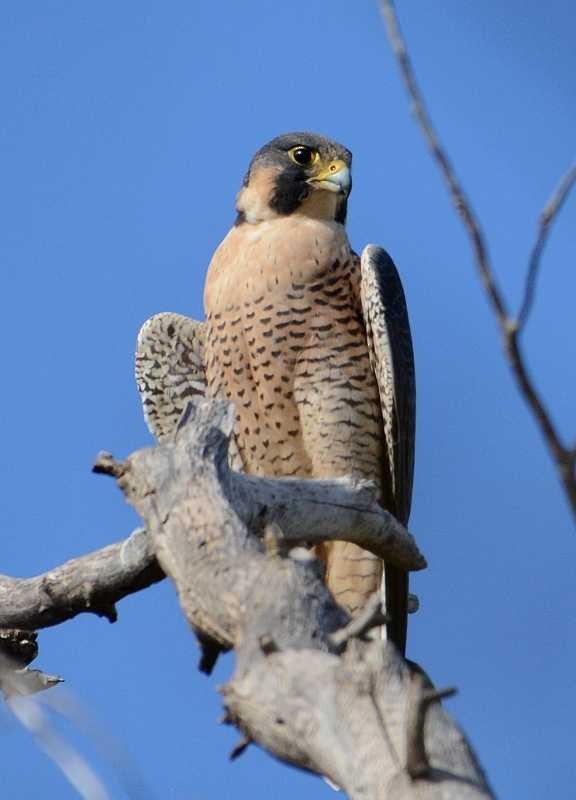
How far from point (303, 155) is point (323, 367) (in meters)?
1.07

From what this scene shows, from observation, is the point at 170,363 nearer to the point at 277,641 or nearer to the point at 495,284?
the point at 277,641

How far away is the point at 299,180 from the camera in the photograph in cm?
609

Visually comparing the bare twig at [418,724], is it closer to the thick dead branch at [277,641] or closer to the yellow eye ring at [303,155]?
the thick dead branch at [277,641]

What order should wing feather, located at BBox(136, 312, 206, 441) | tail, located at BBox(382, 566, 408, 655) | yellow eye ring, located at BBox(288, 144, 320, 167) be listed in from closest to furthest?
tail, located at BBox(382, 566, 408, 655), yellow eye ring, located at BBox(288, 144, 320, 167), wing feather, located at BBox(136, 312, 206, 441)

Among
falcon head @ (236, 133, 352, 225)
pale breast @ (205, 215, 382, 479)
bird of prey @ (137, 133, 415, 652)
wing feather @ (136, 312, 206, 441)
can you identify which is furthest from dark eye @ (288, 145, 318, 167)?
wing feather @ (136, 312, 206, 441)

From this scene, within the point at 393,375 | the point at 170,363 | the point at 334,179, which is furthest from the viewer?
the point at 170,363

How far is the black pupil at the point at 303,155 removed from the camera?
20.0 feet

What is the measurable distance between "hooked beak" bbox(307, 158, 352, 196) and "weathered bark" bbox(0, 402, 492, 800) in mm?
2261

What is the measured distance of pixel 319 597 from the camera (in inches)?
112

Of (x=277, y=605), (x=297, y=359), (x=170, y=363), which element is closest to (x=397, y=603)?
(x=297, y=359)

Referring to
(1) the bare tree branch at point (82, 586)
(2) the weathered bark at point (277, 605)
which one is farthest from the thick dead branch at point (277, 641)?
(1) the bare tree branch at point (82, 586)

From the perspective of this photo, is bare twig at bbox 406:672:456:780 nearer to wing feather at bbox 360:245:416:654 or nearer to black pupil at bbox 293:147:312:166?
wing feather at bbox 360:245:416:654

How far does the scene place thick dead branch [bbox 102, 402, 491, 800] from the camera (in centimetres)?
231

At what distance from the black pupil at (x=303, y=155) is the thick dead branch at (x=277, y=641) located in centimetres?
278
